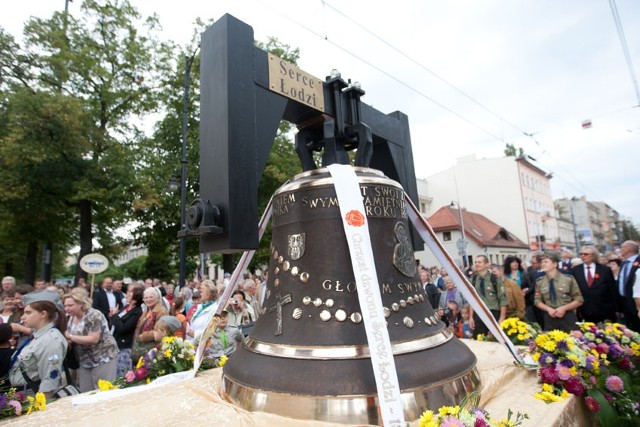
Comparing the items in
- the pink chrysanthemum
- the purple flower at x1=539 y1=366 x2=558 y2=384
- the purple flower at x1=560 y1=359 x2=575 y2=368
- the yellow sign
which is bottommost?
the purple flower at x1=539 y1=366 x2=558 y2=384

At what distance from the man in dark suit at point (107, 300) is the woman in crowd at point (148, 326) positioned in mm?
4467

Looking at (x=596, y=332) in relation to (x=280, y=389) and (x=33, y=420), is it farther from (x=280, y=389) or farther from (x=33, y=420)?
(x=33, y=420)

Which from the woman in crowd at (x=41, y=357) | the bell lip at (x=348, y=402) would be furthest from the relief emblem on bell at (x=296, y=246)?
the woman in crowd at (x=41, y=357)

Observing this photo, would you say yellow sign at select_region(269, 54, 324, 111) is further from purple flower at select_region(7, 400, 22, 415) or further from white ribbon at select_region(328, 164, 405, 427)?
purple flower at select_region(7, 400, 22, 415)

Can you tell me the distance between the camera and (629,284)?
19.9ft

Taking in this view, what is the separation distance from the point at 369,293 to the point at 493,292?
19.1ft

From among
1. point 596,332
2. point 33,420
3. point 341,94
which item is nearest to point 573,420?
point 596,332

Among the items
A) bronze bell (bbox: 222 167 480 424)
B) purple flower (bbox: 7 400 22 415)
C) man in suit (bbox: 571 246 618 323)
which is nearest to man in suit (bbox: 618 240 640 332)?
man in suit (bbox: 571 246 618 323)

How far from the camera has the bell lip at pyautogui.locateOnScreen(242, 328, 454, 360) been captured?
7.00 feet

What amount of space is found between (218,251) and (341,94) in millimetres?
1460

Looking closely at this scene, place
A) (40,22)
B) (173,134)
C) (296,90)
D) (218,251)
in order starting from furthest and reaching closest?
(173,134) < (40,22) < (296,90) < (218,251)

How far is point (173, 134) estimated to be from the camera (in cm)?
1992

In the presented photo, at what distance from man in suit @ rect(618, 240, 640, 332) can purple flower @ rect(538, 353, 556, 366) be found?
13.8ft

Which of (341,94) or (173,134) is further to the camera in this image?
(173,134)
